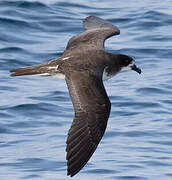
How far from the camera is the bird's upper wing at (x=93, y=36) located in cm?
1069

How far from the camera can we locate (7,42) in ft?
46.8

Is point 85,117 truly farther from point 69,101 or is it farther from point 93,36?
point 69,101

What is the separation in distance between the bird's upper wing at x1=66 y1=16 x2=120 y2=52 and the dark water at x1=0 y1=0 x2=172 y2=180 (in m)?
1.15

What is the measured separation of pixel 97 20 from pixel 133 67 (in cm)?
168

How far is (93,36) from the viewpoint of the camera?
36.4 feet

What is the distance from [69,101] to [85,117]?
131 inches

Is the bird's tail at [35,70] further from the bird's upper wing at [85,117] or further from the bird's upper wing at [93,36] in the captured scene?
the bird's upper wing at [93,36]

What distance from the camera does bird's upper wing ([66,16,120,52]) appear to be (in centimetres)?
1069

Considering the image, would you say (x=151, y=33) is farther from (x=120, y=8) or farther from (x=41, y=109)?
(x=41, y=109)

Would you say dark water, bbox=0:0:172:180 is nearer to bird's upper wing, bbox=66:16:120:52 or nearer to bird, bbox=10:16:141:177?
bird, bbox=10:16:141:177

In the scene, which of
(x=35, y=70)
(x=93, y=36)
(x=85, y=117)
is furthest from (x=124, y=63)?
(x=85, y=117)

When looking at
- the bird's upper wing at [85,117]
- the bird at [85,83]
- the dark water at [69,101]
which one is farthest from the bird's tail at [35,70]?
the dark water at [69,101]

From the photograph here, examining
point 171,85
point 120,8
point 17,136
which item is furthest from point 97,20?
point 120,8

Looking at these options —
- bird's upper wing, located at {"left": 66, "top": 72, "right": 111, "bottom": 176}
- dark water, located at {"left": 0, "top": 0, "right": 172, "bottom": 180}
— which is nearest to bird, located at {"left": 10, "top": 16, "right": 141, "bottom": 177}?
bird's upper wing, located at {"left": 66, "top": 72, "right": 111, "bottom": 176}
